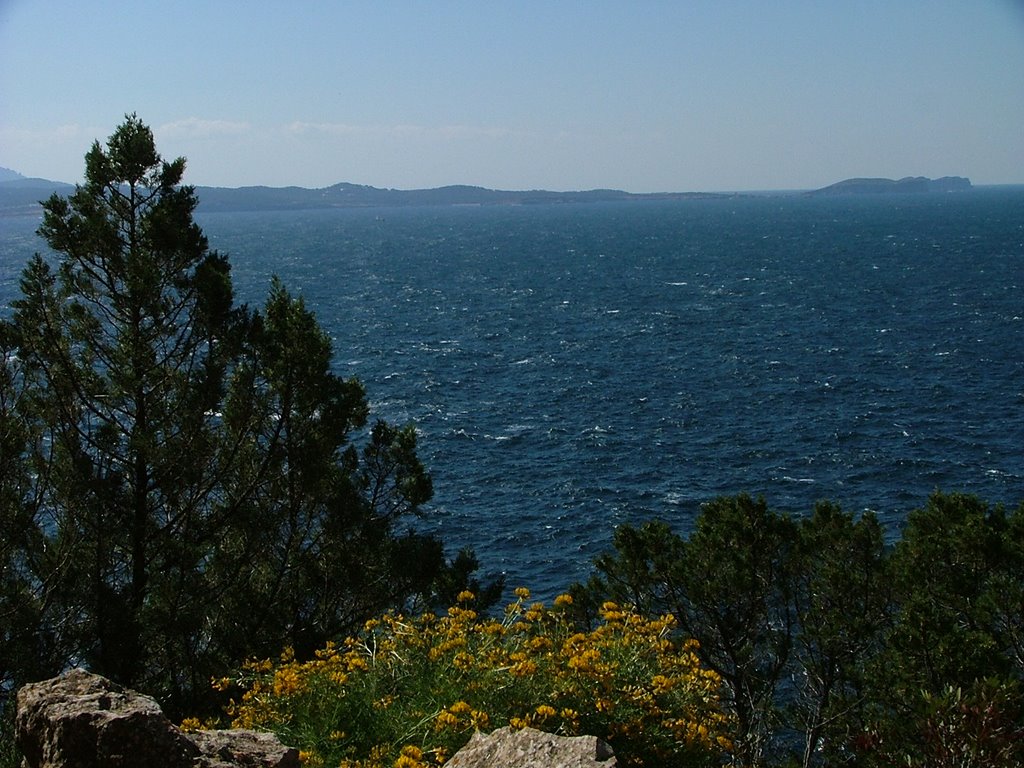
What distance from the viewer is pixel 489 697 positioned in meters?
8.57

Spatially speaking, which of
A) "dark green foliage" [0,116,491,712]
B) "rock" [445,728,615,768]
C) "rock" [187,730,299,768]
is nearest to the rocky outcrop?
"rock" [187,730,299,768]

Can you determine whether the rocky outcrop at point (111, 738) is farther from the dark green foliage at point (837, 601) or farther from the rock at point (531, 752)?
the dark green foliage at point (837, 601)

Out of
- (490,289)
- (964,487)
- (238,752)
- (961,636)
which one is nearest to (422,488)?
(961,636)

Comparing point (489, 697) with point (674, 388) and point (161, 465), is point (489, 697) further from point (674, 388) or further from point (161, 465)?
point (674, 388)

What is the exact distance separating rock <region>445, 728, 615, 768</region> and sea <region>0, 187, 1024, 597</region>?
12.8 m

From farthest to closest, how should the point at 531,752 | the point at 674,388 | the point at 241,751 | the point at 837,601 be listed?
the point at 674,388 < the point at 837,601 < the point at 241,751 < the point at 531,752

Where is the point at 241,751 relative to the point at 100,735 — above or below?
below

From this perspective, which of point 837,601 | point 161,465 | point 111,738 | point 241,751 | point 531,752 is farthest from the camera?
point 837,601

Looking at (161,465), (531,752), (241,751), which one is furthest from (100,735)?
(161,465)

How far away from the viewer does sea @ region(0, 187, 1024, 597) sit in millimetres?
40531

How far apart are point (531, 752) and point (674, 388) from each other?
5508 centimetres

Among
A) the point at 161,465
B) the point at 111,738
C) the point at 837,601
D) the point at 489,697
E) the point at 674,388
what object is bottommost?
the point at 674,388

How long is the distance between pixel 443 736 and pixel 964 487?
37760mm

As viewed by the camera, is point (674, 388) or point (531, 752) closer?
point (531, 752)
